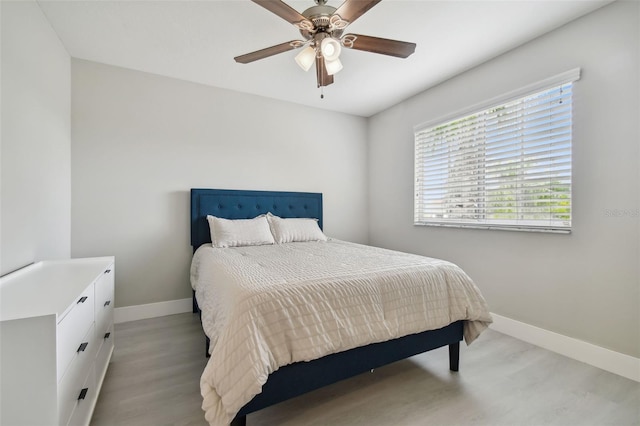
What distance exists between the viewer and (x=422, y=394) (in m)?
1.60

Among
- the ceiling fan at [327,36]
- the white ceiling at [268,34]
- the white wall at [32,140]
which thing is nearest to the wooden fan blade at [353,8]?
the ceiling fan at [327,36]

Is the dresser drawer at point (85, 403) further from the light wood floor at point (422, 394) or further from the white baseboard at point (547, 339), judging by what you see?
the white baseboard at point (547, 339)

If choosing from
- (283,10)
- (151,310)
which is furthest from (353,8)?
(151,310)

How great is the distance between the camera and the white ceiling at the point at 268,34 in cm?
188

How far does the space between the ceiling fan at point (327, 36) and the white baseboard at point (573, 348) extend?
7.84ft

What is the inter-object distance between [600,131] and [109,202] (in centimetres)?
410

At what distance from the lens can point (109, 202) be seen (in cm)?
263

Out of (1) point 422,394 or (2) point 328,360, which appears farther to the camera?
(1) point 422,394

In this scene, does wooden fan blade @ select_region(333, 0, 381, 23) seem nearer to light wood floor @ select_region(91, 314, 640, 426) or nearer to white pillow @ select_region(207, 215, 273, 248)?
white pillow @ select_region(207, 215, 273, 248)

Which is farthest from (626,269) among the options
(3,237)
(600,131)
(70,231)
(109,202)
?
(70,231)

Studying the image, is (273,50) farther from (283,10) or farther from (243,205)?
(243,205)

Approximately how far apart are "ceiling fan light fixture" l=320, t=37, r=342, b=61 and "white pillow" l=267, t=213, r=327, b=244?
1.80 m

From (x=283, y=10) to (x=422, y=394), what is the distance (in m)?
2.35

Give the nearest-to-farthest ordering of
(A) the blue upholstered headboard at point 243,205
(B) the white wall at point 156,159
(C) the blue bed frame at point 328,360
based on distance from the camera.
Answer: (C) the blue bed frame at point 328,360 → (B) the white wall at point 156,159 → (A) the blue upholstered headboard at point 243,205
